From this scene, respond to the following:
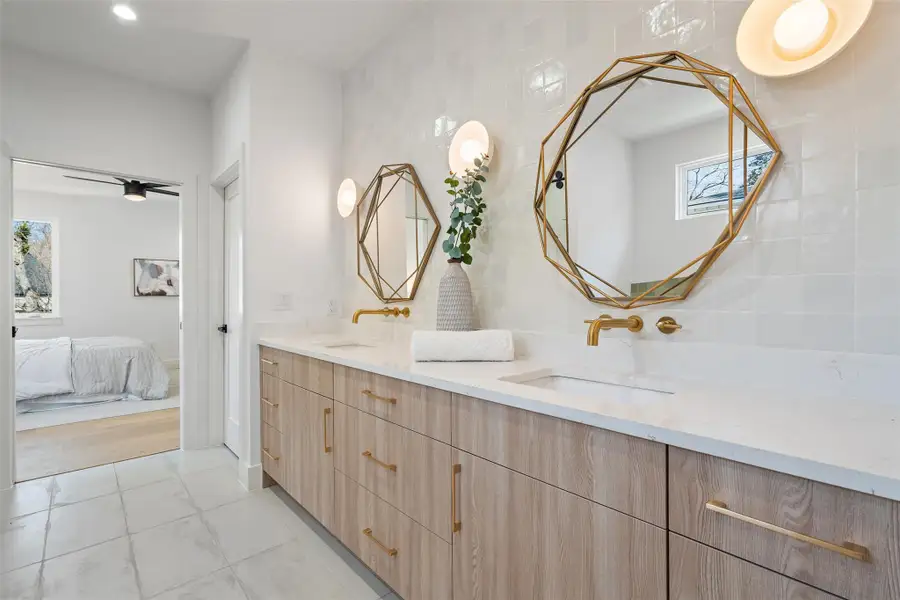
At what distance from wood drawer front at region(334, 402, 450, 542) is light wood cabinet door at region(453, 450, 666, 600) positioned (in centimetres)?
8

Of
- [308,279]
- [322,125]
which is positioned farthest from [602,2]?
[308,279]

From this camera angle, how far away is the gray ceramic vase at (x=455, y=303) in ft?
6.13

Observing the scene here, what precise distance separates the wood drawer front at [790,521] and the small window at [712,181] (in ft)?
2.65

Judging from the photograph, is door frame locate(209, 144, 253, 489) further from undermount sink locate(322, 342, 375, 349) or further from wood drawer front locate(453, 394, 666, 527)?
wood drawer front locate(453, 394, 666, 527)

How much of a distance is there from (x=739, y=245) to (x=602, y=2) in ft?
3.18

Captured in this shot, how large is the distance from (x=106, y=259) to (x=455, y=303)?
6.61m

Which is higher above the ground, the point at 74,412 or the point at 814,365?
the point at 814,365

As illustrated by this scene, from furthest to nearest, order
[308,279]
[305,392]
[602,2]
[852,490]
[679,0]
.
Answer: [308,279], [305,392], [602,2], [679,0], [852,490]

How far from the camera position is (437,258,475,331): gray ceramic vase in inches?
73.5

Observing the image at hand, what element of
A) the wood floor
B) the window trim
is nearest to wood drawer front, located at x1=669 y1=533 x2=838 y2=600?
the wood floor

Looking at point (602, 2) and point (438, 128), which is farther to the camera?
point (438, 128)

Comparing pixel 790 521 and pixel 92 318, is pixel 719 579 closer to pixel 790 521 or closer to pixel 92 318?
pixel 790 521

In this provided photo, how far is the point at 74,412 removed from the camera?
414 centimetres

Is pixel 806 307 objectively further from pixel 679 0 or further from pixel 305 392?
pixel 305 392
